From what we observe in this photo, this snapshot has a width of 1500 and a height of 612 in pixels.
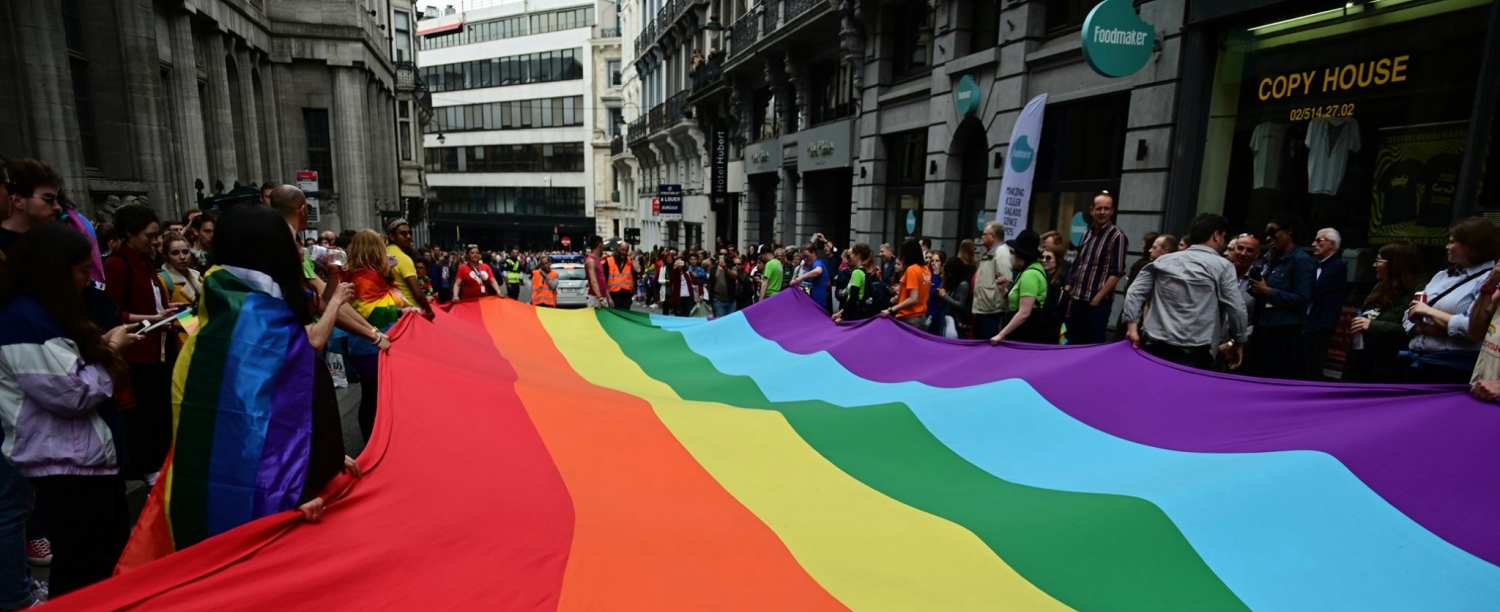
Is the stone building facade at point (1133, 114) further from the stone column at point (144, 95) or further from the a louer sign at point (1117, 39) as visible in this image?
the stone column at point (144, 95)

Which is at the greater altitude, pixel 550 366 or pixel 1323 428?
pixel 1323 428

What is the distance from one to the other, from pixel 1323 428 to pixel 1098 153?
877 cm

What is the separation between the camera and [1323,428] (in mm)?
3357

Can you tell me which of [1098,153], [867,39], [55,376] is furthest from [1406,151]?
[867,39]

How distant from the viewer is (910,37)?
1644cm

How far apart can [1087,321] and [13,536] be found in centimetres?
787

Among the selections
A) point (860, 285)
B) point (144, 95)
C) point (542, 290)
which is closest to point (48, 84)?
point (144, 95)

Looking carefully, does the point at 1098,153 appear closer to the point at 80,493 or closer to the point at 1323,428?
the point at 1323,428

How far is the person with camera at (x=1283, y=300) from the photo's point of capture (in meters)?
5.82

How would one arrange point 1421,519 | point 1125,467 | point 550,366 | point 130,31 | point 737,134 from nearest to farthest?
point 1421,519 → point 1125,467 → point 550,366 → point 130,31 → point 737,134

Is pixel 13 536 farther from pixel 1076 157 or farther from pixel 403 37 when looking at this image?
pixel 403 37

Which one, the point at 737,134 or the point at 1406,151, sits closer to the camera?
the point at 1406,151

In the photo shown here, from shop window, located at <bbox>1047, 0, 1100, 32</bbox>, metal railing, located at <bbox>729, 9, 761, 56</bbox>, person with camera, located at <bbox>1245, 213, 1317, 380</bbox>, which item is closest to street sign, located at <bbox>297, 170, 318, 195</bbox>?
metal railing, located at <bbox>729, 9, 761, 56</bbox>

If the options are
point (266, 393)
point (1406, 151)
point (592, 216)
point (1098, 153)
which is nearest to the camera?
point (266, 393)
